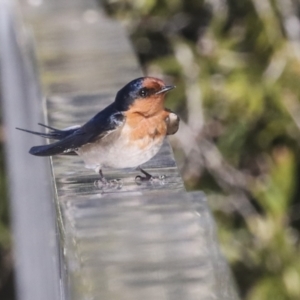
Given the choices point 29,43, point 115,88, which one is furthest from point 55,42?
point 115,88

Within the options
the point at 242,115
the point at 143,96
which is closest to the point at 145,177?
the point at 143,96

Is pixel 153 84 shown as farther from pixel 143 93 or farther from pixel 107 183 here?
pixel 107 183

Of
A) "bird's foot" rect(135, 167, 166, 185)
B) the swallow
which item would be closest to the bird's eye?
the swallow

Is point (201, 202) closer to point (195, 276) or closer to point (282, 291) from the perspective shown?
point (195, 276)

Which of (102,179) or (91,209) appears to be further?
(102,179)

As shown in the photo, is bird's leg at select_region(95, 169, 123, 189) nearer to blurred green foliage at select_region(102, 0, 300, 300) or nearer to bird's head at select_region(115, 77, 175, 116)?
bird's head at select_region(115, 77, 175, 116)

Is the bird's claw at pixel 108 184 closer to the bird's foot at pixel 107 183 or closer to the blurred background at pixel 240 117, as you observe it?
the bird's foot at pixel 107 183

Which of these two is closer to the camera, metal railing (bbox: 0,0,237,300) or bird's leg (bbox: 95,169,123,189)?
metal railing (bbox: 0,0,237,300)
